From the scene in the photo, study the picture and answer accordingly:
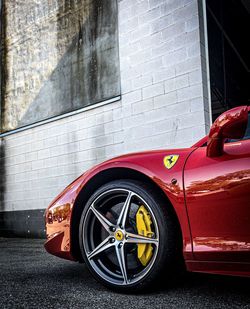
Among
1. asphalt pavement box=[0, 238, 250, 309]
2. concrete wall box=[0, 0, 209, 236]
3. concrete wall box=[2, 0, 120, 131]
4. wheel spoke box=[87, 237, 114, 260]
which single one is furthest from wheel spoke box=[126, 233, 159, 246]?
concrete wall box=[2, 0, 120, 131]

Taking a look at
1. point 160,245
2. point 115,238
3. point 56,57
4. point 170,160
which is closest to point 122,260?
point 115,238

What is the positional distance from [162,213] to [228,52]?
7.21 m

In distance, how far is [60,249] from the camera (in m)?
2.20

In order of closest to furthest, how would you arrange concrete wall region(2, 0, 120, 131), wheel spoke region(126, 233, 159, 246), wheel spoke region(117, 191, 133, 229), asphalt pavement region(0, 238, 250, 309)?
asphalt pavement region(0, 238, 250, 309)
wheel spoke region(126, 233, 159, 246)
wheel spoke region(117, 191, 133, 229)
concrete wall region(2, 0, 120, 131)

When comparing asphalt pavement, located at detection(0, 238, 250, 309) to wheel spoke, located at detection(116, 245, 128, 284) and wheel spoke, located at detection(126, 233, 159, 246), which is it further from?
wheel spoke, located at detection(126, 233, 159, 246)

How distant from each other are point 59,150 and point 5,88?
7.27ft

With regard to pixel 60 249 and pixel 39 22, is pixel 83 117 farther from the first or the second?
pixel 60 249

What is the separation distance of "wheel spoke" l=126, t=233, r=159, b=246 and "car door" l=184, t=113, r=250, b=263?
0.21m

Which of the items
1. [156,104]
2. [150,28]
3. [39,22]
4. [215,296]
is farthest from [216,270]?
[39,22]

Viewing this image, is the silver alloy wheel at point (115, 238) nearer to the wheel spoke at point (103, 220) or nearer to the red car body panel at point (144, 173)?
the wheel spoke at point (103, 220)

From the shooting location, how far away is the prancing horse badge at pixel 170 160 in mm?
1864

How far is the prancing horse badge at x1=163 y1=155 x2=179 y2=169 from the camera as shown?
6.12 ft

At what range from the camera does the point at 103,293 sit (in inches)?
75.9

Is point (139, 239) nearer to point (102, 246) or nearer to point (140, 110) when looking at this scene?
point (102, 246)
